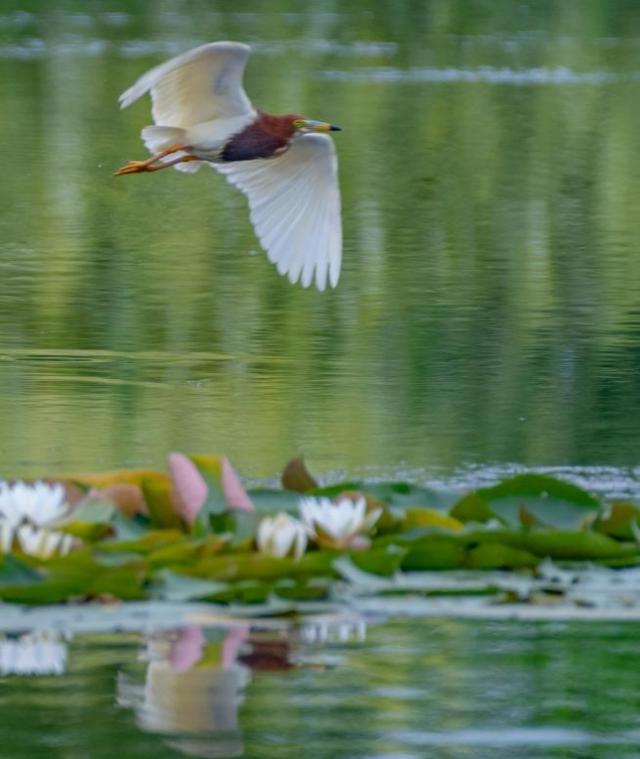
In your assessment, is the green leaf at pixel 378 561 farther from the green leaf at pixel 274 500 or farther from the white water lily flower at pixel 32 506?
the white water lily flower at pixel 32 506

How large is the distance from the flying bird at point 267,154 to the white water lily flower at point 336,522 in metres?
3.14

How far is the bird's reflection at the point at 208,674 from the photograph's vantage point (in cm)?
542

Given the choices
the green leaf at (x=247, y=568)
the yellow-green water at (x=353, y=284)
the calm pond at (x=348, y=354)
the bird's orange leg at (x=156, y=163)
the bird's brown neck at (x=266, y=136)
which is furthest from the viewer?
the bird's orange leg at (x=156, y=163)

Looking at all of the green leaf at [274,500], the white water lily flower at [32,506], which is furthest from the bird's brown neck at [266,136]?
the white water lily flower at [32,506]

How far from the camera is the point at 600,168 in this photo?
20469 mm

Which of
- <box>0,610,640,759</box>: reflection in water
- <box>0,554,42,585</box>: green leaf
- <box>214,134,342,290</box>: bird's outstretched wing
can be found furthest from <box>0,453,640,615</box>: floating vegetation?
<box>214,134,342,290</box>: bird's outstretched wing

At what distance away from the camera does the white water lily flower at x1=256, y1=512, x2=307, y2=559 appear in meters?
6.42

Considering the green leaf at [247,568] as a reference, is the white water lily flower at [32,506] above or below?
above

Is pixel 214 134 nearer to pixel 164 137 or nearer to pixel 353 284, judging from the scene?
pixel 164 137

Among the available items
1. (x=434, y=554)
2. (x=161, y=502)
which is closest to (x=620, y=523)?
(x=434, y=554)

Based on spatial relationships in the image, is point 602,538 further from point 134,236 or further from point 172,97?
point 134,236

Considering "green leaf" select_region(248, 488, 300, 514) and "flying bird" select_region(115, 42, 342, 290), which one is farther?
"flying bird" select_region(115, 42, 342, 290)

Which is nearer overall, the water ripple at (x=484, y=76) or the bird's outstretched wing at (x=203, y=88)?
the bird's outstretched wing at (x=203, y=88)

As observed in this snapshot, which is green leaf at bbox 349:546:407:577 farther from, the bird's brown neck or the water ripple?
the water ripple
